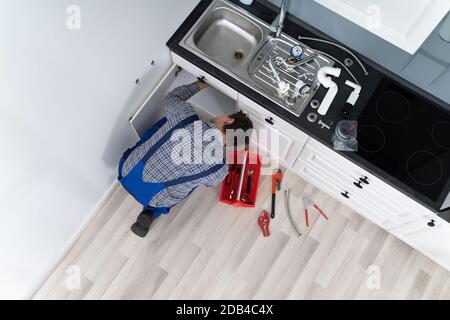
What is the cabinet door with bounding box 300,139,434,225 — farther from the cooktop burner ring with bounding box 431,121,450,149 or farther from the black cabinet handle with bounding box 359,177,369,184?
the cooktop burner ring with bounding box 431,121,450,149

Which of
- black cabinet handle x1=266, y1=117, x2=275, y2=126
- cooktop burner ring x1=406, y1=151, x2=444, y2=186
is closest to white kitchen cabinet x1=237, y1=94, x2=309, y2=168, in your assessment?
black cabinet handle x1=266, y1=117, x2=275, y2=126

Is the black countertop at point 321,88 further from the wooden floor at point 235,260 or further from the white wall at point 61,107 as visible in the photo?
the wooden floor at point 235,260

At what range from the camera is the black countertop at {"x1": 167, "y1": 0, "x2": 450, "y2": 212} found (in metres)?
2.06

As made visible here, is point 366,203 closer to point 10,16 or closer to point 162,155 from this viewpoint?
point 162,155

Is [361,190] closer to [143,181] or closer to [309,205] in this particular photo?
[309,205]

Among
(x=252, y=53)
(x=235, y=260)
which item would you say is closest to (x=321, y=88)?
(x=252, y=53)

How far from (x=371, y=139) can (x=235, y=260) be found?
123 centimetres

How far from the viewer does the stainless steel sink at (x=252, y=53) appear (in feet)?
7.20

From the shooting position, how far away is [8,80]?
1.44 meters

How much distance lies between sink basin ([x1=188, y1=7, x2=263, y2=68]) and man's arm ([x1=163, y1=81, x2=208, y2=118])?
0.77 feet
